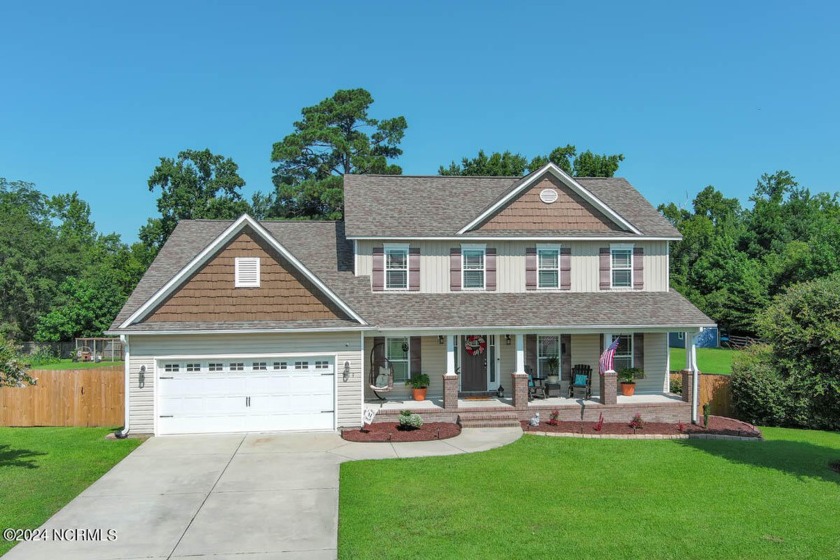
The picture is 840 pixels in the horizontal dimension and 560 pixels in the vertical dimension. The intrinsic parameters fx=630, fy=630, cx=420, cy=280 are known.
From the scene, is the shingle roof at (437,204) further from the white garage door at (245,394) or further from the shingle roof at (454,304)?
the white garage door at (245,394)

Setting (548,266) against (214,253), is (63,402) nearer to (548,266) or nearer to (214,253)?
(214,253)

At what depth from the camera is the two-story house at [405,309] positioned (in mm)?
17484

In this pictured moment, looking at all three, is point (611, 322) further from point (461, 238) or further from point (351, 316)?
point (351, 316)

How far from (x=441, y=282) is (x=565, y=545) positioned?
41.0 ft

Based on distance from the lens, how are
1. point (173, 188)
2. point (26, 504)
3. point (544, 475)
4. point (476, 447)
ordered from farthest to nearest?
point (173, 188), point (476, 447), point (544, 475), point (26, 504)

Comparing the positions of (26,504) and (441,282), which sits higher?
(441,282)

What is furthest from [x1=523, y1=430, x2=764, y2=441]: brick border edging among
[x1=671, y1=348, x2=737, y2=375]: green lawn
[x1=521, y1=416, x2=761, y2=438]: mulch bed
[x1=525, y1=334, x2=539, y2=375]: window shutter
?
[x1=671, y1=348, x2=737, y2=375]: green lawn

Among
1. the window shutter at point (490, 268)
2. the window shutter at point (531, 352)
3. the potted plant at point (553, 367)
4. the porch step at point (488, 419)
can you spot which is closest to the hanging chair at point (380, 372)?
the porch step at point (488, 419)

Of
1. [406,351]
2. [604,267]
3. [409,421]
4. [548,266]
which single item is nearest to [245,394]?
[409,421]

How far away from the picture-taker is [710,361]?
37938mm

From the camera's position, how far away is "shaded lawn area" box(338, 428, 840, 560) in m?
9.36

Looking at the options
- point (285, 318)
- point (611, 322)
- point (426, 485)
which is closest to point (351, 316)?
point (285, 318)

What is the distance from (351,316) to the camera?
17.7 meters

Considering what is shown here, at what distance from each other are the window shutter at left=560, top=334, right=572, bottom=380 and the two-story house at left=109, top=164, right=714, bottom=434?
0.05 meters
